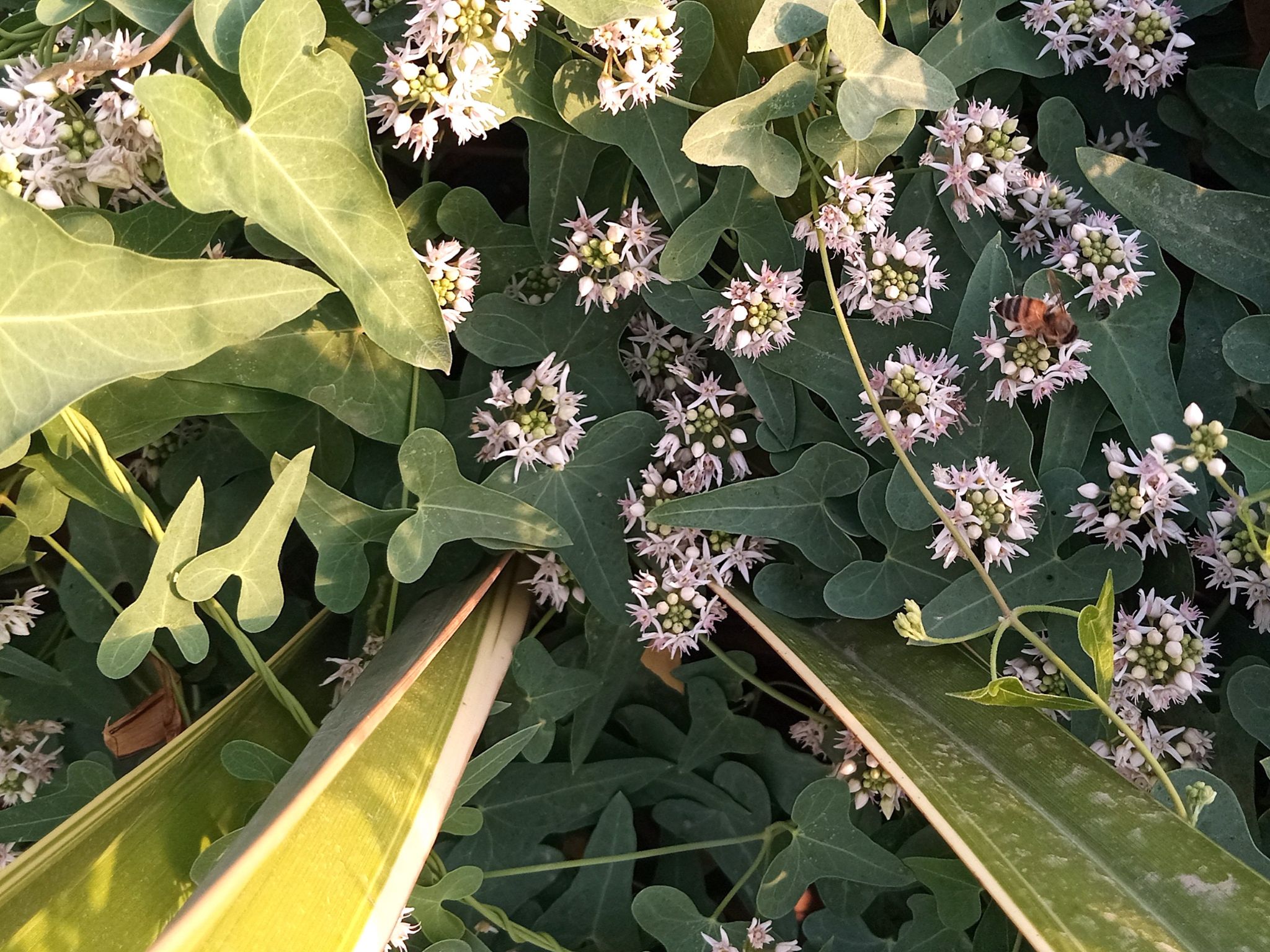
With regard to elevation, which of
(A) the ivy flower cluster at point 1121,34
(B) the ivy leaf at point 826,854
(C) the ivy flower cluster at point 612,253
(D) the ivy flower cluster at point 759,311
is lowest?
(B) the ivy leaf at point 826,854

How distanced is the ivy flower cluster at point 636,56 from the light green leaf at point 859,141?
0.42 feet

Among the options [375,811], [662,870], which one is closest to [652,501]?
[375,811]

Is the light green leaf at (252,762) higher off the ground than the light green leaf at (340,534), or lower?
lower

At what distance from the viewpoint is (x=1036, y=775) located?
723 mm

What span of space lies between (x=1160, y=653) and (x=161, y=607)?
82 centimetres

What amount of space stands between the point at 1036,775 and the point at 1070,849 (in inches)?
3.3

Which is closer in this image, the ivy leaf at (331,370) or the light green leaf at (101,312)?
the light green leaf at (101,312)

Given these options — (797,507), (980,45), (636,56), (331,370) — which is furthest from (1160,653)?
(331,370)

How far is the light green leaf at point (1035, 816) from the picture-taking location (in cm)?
58

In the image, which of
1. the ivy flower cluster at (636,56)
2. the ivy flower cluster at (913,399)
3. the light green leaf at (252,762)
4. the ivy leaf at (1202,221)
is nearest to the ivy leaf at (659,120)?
the ivy flower cluster at (636,56)

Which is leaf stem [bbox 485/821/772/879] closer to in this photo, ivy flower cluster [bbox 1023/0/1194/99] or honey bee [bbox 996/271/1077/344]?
honey bee [bbox 996/271/1077/344]

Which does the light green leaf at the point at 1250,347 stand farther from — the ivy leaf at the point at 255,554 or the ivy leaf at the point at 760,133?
the ivy leaf at the point at 255,554

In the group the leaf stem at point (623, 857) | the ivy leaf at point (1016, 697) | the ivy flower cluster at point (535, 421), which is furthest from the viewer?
the leaf stem at point (623, 857)

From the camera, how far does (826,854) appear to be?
35.8 inches
